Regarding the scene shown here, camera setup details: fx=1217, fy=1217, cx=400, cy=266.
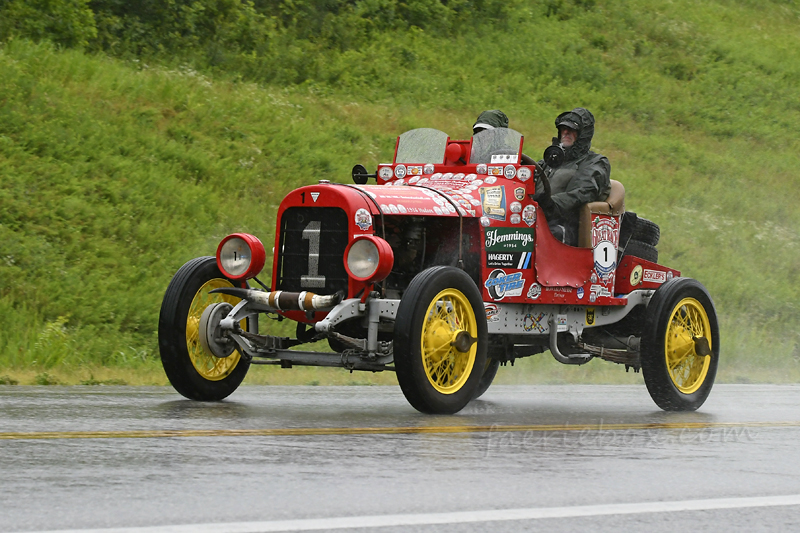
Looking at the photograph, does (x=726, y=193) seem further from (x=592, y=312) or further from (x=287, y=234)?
(x=287, y=234)

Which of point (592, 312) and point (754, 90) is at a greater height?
point (754, 90)

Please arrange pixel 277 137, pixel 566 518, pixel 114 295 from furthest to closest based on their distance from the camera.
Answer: pixel 277 137 → pixel 114 295 → pixel 566 518

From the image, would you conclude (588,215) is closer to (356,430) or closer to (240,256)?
(240,256)

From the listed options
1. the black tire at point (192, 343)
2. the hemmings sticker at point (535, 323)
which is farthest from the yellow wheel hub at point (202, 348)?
the hemmings sticker at point (535, 323)

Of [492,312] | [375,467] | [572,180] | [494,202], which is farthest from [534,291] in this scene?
[375,467]

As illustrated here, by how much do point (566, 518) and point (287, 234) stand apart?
5.42 meters

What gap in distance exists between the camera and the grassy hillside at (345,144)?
16250 mm

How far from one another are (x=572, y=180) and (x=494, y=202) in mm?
1246

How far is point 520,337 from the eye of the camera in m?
10.7

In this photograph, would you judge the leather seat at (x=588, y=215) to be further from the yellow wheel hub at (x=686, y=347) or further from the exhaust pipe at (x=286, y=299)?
the exhaust pipe at (x=286, y=299)

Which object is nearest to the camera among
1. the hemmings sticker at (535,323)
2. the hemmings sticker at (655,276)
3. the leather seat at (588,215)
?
the hemmings sticker at (535,323)

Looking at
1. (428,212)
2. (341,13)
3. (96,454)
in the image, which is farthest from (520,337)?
(341,13)

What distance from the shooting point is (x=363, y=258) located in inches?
354

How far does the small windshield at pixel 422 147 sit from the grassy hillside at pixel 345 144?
12.3ft
